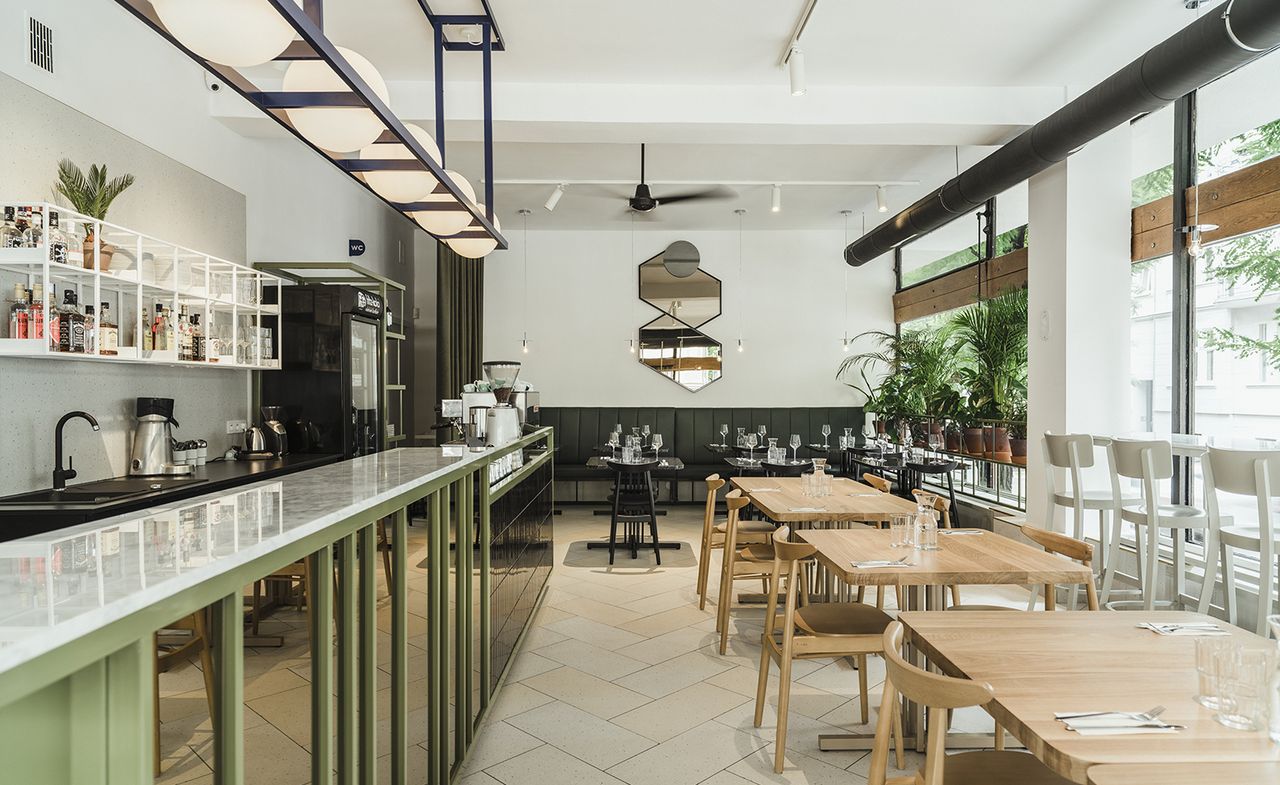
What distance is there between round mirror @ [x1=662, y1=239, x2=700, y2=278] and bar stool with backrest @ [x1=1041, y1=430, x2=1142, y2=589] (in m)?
5.44

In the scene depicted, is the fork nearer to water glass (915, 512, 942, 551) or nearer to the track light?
water glass (915, 512, 942, 551)

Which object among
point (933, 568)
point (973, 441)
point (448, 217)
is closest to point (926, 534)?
point (933, 568)

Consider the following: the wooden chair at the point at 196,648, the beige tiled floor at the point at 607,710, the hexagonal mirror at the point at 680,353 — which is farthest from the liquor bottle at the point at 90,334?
the hexagonal mirror at the point at 680,353

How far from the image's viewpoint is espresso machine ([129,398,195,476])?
3.99 metres

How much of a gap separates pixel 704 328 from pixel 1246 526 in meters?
6.56

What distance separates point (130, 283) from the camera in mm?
3662

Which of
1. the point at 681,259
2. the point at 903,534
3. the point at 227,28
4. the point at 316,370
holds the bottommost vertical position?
the point at 903,534

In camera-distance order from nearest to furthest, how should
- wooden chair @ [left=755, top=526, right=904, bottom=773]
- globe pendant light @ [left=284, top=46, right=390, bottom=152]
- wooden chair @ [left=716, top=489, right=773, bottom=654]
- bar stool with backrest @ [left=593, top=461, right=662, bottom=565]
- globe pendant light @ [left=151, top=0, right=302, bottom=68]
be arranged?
1. globe pendant light @ [left=151, top=0, right=302, bottom=68]
2. globe pendant light @ [left=284, top=46, right=390, bottom=152]
3. wooden chair @ [left=755, top=526, right=904, bottom=773]
4. wooden chair @ [left=716, top=489, right=773, bottom=654]
5. bar stool with backrest @ [left=593, top=461, right=662, bottom=565]

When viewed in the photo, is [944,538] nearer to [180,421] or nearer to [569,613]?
[569,613]

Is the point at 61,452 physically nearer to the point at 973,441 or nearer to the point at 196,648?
the point at 196,648

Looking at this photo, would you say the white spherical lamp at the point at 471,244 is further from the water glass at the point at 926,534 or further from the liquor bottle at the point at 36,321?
the water glass at the point at 926,534

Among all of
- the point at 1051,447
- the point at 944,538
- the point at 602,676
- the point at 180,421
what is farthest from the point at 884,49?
the point at 180,421

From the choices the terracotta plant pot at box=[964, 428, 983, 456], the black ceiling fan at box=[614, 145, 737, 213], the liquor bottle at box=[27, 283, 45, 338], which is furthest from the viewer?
the terracotta plant pot at box=[964, 428, 983, 456]

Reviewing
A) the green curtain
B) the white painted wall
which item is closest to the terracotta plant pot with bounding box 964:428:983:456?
the white painted wall
